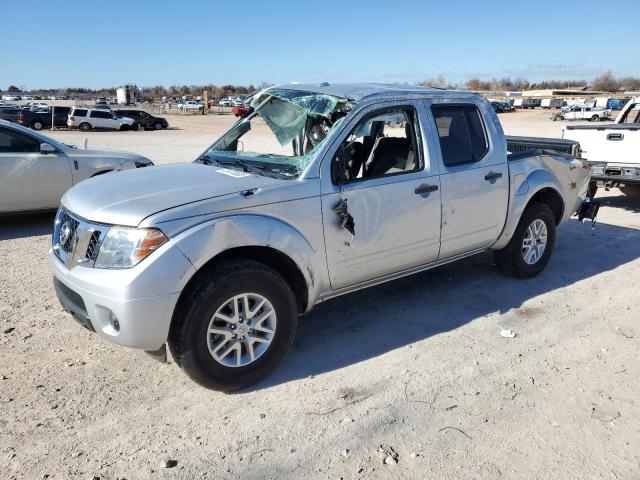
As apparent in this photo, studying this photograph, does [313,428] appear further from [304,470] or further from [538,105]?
[538,105]

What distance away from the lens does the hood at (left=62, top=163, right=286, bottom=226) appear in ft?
10.7

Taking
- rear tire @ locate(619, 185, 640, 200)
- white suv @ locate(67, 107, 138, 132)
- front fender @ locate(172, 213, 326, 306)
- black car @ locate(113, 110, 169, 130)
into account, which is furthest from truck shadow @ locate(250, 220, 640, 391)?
black car @ locate(113, 110, 169, 130)

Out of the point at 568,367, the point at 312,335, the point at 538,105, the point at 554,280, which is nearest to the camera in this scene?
the point at 568,367

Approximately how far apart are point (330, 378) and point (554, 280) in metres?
3.16

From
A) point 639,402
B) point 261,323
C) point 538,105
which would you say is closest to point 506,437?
point 639,402

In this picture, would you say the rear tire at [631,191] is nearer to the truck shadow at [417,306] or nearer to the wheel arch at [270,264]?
the truck shadow at [417,306]

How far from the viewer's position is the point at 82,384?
360 centimetres

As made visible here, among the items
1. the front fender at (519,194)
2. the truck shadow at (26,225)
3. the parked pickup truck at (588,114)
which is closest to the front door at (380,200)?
the front fender at (519,194)

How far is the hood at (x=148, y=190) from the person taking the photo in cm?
327

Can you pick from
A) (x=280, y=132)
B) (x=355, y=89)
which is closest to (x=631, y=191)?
(x=355, y=89)

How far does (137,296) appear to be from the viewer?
306 centimetres

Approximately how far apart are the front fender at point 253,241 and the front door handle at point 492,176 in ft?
6.30

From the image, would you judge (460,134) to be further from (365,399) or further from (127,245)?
(127,245)

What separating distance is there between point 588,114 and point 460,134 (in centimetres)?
5477
